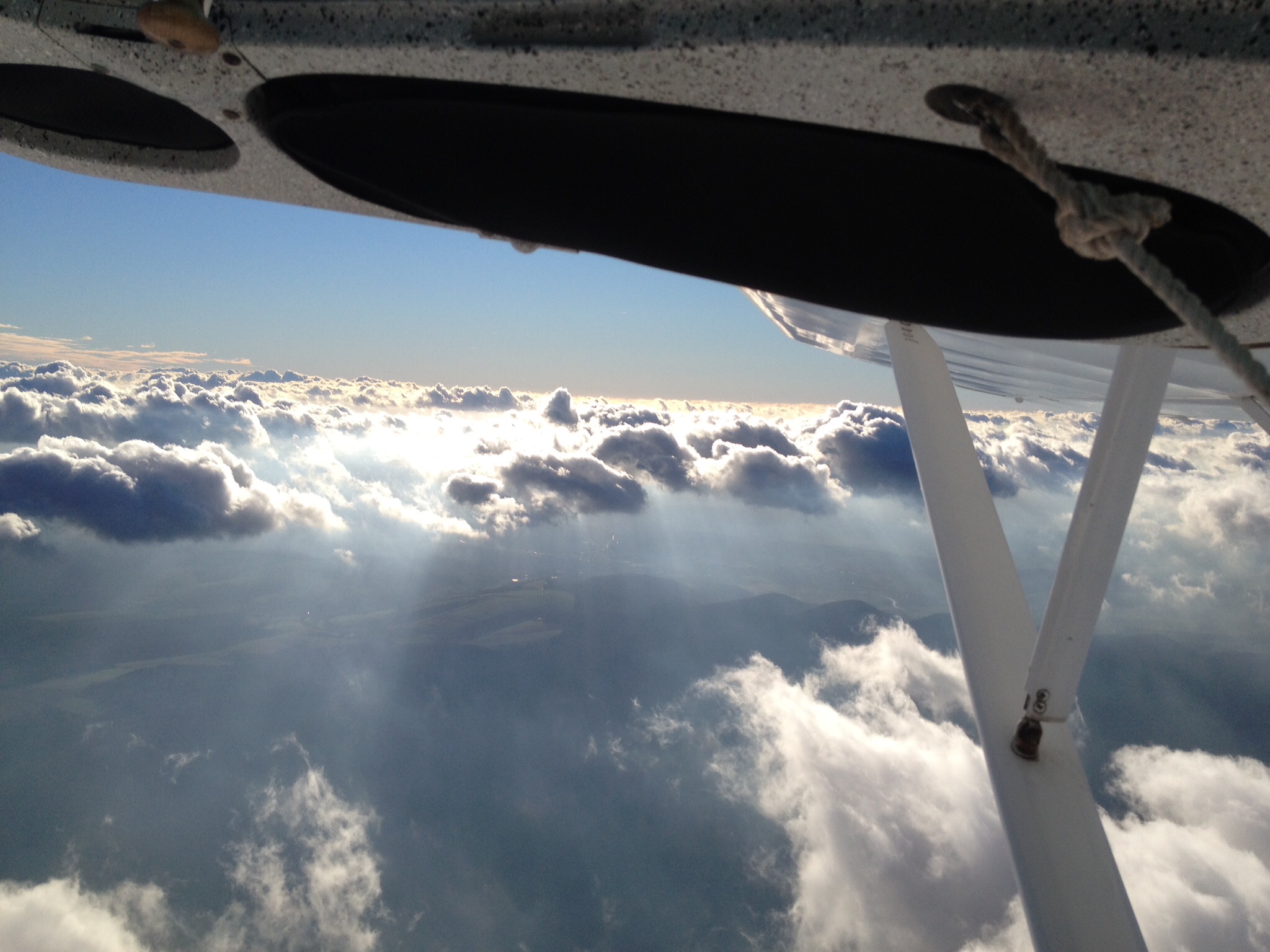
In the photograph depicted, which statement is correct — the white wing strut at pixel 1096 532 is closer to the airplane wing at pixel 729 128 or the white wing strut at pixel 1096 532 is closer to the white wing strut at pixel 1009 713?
the white wing strut at pixel 1009 713

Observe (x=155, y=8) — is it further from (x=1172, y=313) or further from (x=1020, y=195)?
(x=1172, y=313)

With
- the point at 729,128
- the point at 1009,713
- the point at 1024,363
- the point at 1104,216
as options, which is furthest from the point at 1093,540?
the point at 729,128

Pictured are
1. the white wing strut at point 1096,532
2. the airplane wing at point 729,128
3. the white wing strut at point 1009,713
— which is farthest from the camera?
the white wing strut at point 1096,532

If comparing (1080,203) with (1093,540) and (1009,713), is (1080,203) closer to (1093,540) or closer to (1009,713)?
(1093,540)

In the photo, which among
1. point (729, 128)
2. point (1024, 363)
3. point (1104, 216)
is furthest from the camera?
point (1024, 363)

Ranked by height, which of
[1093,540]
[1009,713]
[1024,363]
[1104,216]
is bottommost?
[1009,713]

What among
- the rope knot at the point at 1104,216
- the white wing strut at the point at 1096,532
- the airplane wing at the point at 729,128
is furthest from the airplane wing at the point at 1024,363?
the rope knot at the point at 1104,216

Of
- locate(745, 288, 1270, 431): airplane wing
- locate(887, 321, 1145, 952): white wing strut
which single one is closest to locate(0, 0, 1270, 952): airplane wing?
locate(745, 288, 1270, 431): airplane wing
